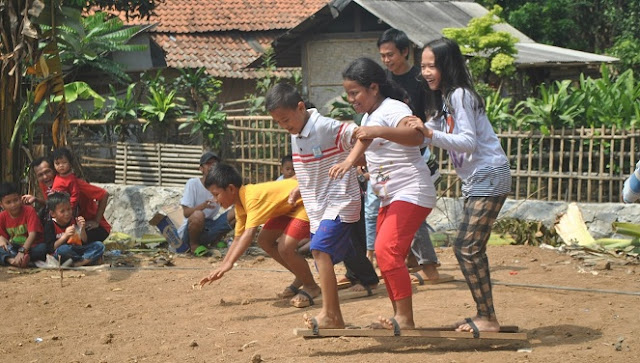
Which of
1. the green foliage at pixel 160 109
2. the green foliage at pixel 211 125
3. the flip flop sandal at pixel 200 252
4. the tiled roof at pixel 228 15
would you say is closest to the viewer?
the flip flop sandal at pixel 200 252

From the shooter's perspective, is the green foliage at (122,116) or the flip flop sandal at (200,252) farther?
the green foliage at (122,116)

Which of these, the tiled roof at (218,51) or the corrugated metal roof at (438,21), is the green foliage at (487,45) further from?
the tiled roof at (218,51)

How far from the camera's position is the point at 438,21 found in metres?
19.6

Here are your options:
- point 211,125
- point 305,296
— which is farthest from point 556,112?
point 305,296

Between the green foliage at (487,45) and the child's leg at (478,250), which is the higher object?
the green foliage at (487,45)

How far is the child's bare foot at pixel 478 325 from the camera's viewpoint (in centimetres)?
484

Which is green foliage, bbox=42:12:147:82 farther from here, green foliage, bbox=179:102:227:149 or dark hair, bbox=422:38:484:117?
dark hair, bbox=422:38:484:117

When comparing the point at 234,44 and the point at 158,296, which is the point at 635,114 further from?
the point at 234,44

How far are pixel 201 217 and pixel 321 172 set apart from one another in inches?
160

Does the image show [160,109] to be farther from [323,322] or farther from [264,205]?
[323,322]

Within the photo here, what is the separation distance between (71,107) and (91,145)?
5167 millimetres

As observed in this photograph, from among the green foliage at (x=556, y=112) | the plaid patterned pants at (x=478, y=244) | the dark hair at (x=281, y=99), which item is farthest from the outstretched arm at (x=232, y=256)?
the green foliage at (x=556, y=112)

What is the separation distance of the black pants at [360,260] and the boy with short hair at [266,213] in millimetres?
363

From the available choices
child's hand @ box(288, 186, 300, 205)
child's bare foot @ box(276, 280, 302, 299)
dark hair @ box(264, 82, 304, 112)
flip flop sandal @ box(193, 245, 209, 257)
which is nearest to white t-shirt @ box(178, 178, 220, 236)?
flip flop sandal @ box(193, 245, 209, 257)
